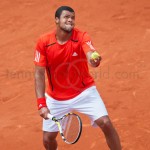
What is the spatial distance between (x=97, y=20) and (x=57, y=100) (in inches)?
284

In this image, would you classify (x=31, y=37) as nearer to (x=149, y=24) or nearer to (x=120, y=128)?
(x=149, y=24)

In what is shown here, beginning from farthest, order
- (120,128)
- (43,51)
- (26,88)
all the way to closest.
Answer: (26,88)
(120,128)
(43,51)

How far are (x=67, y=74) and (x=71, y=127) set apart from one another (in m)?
0.76

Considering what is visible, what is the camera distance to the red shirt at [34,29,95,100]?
217 inches

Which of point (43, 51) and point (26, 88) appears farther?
point (26, 88)

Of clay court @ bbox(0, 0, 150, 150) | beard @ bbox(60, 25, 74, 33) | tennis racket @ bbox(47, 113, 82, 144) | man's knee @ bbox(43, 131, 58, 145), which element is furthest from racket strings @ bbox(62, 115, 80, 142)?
clay court @ bbox(0, 0, 150, 150)

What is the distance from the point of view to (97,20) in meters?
12.6

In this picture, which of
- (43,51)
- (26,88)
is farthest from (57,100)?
(26,88)

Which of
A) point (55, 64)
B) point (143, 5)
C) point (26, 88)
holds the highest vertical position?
point (55, 64)

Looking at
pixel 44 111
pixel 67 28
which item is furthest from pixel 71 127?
pixel 67 28

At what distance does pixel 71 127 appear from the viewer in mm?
5297

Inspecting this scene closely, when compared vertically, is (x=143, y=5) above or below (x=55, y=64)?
below

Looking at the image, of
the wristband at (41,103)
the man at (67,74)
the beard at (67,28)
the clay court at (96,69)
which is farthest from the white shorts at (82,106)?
the clay court at (96,69)

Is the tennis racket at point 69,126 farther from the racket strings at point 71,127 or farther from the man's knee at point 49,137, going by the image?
the man's knee at point 49,137
